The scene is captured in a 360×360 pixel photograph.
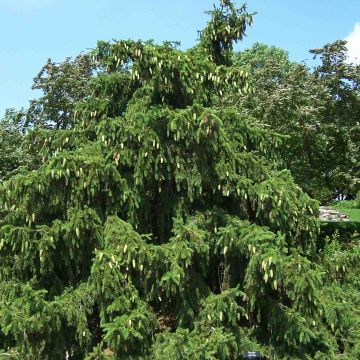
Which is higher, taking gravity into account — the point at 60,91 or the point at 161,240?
the point at 60,91

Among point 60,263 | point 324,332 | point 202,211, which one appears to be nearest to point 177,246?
point 202,211

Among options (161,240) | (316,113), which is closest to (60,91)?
(316,113)

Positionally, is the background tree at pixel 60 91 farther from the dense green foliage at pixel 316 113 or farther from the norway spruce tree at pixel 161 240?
the norway spruce tree at pixel 161 240

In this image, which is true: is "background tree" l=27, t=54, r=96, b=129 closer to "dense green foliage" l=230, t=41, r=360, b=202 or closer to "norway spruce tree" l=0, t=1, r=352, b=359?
"dense green foliage" l=230, t=41, r=360, b=202

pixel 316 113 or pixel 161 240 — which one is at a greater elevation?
pixel 316 113

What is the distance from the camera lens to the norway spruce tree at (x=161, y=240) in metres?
6.12

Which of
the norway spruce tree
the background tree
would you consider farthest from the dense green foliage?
the norway spruce tree

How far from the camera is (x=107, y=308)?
19.6ft

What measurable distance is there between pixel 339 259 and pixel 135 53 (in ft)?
15.4

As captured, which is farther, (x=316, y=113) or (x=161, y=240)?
(x=316, y=113)

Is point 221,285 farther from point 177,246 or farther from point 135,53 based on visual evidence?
point 135,53

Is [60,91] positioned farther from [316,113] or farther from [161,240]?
[161,240]

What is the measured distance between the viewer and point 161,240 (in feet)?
24.5

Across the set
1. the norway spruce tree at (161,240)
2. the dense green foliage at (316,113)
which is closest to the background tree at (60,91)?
the dense green foliage at (316,113)
